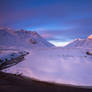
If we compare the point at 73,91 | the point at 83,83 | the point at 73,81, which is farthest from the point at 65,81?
the point at 73,91

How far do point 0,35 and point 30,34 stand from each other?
145ft

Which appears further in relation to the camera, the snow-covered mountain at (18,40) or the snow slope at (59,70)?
the snow-covered mountain at (18,40)

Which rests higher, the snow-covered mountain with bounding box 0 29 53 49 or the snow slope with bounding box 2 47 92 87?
the snow-covered mountain with bounding box 0 29 53 49

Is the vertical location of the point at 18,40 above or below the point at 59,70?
above

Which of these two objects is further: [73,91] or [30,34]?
[30,34]

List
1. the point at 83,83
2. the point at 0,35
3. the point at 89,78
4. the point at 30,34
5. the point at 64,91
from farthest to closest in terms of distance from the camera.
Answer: the point at 30,34 < the point at 0,35 < the point at 89,78 < the point at 83,83 < the point at 64,91

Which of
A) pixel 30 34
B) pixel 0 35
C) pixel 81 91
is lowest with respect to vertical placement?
pixel 81 91

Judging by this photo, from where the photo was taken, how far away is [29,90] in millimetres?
3697

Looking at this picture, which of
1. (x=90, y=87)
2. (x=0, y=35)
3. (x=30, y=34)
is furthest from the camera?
(x=30, y=34)

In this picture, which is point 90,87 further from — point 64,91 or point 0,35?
point 0,35

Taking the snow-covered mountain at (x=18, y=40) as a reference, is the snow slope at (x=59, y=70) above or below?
below

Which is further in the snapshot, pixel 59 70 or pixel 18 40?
pixel 18 40

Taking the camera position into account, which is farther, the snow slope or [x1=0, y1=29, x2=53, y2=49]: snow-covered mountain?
[x1=0, y1=29, x2=53, y2=49]: snow-covered mountain

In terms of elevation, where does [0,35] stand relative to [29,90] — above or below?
above
